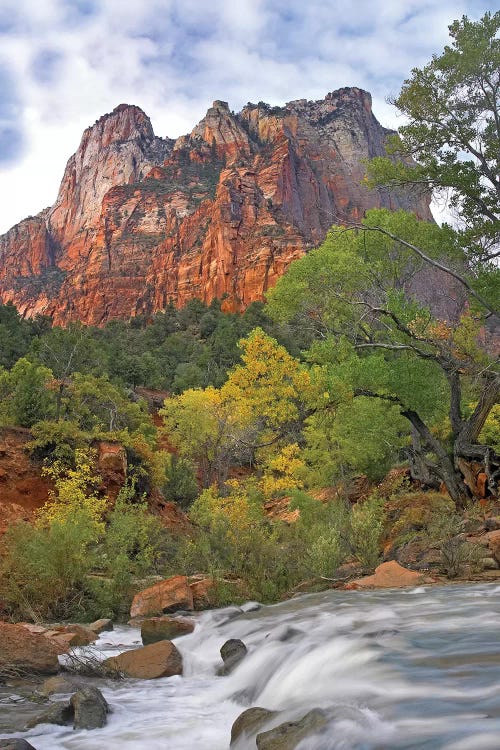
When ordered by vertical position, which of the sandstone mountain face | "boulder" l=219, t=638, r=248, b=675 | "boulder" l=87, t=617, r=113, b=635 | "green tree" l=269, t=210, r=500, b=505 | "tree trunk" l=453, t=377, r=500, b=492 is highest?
the sandstone mountain face

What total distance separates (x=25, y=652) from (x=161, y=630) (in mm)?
2529

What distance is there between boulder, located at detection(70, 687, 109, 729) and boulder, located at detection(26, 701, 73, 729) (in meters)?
0.06

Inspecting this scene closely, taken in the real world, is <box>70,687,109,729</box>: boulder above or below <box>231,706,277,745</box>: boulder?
above

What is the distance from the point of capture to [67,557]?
11930 mm

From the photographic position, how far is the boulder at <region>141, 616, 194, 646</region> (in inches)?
377

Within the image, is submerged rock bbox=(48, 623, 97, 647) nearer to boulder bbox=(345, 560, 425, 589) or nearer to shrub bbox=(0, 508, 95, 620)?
shrub bbox=(0, 508, 95, 620)

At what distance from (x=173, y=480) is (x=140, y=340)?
43228mm

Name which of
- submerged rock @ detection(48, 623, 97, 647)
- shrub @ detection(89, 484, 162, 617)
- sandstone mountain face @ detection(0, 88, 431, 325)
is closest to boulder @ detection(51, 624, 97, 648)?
submerged rock @ detection(48, 623, 97, 647)

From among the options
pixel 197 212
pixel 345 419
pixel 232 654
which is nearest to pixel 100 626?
pixel 232 654

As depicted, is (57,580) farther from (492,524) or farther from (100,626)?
(492,524)

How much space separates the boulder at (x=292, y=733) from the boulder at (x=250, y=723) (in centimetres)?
59

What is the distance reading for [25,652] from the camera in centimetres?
758

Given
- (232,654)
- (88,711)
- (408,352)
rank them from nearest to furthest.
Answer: (88,711) < (232,654) < (408,352)

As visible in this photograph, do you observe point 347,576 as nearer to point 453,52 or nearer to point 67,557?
point 67,557
